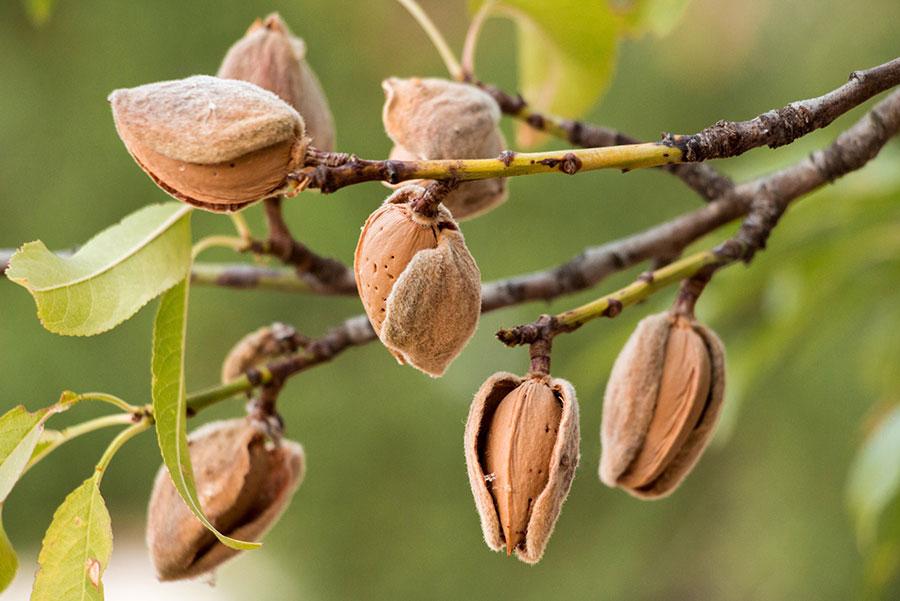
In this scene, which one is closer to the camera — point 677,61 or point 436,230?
point 436,230

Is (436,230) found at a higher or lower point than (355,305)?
lower

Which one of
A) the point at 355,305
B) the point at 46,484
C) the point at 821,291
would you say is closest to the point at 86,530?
the point at 821,291

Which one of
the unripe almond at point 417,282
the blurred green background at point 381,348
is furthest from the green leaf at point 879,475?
the blurred green background at point 381,348

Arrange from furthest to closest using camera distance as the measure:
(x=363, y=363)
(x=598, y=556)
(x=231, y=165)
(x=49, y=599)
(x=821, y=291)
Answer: (x=363, y=363) < (x=598, y=556) < (x=821, y=291) < (x=49, y=599) < (x=231, y=165)

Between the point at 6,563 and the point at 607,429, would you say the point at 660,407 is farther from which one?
the point at 6,563

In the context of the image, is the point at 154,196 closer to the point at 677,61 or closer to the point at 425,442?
the point at 425,442

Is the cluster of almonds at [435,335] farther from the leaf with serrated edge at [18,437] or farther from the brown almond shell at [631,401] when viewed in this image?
the leaf with serrated edge at [18,437]
